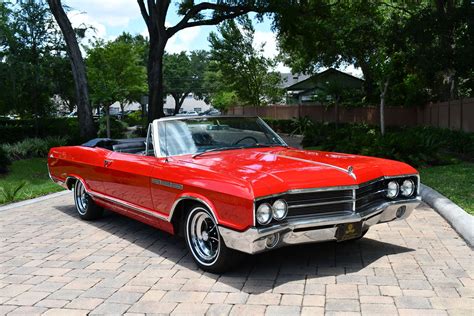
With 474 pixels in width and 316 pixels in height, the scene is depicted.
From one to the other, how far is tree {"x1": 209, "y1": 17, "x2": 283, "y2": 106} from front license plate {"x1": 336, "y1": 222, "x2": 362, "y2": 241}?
33043mm

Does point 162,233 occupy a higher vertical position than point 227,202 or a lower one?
lower

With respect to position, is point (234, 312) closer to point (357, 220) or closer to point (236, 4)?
point (357, 220)

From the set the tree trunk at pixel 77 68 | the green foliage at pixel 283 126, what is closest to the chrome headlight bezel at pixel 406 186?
the tree trunk at pixel 77 68

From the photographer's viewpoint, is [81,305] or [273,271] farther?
[273,271]

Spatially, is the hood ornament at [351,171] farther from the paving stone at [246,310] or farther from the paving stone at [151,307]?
the paving stone at [151,307]

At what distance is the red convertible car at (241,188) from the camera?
411cm

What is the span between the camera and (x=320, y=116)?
3048 centimetres

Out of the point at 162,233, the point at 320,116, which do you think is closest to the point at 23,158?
the point at 162,233

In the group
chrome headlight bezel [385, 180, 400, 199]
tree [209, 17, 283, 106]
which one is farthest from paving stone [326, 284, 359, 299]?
tree [209, 17, 283, 106]

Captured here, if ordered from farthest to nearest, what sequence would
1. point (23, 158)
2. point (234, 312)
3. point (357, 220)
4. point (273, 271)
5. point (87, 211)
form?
1. point (23, 158)
2. point (87, 211)
3. point (273, 271)
4. point (357, 220)
5. point (234, 312)

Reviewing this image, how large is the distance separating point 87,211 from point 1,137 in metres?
13.6

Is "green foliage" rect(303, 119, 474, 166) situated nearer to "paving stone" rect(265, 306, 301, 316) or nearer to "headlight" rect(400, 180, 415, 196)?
"headlight" rect(400, 180, 415, 196)

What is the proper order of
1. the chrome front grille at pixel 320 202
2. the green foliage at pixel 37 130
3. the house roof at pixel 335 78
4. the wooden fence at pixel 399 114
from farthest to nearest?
the house roof at pixel 335 78, the green foliage at pixel 37 130, the wooden fence at pixel 399 114, the chrome front grille at pixel 320 202

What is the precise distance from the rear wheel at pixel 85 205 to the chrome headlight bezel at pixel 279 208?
11.9ft
